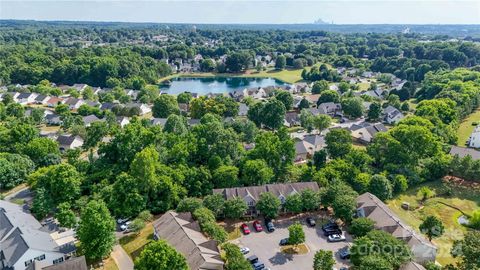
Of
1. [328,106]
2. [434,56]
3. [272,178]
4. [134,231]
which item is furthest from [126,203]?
[434,56]

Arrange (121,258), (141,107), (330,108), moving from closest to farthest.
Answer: (121,258), (141,107), (330,108)

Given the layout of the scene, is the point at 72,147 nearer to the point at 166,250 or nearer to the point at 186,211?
Result: the point at 186,211

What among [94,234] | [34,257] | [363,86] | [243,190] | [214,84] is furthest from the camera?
[214,84]

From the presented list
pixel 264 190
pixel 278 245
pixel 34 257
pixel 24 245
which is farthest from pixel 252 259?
pixel 24 245

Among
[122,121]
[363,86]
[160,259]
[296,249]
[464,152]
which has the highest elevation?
[160,259]

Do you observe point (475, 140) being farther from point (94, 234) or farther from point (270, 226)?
point (94, 234)

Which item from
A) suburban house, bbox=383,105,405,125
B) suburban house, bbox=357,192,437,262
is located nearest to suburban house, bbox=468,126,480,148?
suburban house, bbox=383,105,405,125

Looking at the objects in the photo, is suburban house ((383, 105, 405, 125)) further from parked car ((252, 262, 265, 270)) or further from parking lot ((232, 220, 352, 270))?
parked car ((252, 262, 265, 270))
